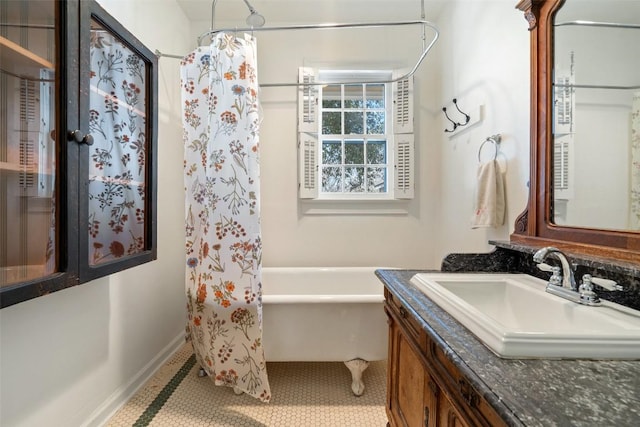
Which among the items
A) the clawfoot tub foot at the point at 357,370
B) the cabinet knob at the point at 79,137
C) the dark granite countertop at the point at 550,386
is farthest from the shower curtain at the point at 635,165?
the cabinet knob at the point at 79,137

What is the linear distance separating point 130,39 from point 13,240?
0.96m

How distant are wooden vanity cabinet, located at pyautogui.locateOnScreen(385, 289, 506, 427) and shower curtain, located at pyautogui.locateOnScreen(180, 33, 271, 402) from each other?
0.73 metres

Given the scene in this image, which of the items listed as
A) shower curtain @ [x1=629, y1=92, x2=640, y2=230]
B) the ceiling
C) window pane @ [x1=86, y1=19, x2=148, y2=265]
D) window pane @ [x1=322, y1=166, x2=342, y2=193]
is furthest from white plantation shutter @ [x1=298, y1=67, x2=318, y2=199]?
shower curtain @ [x1=629, y1=92, x2=640, y2=230]

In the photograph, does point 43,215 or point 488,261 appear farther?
point 488,261

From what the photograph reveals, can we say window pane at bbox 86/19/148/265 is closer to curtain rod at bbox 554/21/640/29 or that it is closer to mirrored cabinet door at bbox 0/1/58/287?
mirrored cabinet door at bbox 0/1/58/287

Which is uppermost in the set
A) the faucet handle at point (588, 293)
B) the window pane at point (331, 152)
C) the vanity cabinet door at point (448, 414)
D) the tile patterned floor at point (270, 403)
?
the window pane at point (331, 152)

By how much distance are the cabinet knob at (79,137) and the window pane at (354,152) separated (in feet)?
6.38

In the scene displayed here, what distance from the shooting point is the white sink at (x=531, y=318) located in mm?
568

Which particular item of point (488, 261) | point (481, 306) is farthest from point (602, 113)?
point (481, 306)

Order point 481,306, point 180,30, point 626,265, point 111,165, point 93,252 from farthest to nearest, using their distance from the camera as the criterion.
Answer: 1. point 180,30
2. point 111,165
3. point 93,252
4. point 481,306
5. point 626,265

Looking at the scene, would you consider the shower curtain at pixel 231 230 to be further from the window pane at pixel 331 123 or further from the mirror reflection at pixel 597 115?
the mirror reflection at pixel 597 115

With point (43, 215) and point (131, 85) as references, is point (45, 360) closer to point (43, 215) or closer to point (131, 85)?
point (43, 215)

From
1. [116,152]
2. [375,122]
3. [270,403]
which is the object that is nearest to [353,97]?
[375,122]

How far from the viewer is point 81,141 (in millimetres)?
936
